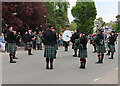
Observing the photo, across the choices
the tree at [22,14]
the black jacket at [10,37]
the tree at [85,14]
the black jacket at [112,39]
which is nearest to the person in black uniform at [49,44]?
the black jacket at [10,37]

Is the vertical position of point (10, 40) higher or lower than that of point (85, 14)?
lower

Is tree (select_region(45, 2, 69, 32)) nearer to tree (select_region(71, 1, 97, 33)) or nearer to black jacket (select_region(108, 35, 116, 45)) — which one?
tree (select_region(71, 1, 97, 33))

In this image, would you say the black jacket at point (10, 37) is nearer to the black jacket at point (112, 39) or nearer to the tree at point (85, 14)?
the black jacket at point (112, 39)

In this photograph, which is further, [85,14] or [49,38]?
[85,14]

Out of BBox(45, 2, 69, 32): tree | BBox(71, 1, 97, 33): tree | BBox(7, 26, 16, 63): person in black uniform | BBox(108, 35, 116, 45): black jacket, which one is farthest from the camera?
BBox(71, 1, 97, 33): tree

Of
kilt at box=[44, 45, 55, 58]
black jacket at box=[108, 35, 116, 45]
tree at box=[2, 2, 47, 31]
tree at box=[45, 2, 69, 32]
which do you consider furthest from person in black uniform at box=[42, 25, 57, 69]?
tree at box=[45, 2, 69, 32]

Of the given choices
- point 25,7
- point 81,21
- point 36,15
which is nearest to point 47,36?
point 25,7

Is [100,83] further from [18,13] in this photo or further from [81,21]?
[81,21]

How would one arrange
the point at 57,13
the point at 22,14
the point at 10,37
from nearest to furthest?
1. the point at 10,37
2. the point at 22,14
3. the point at 57,13

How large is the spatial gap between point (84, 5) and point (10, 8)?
33.3 meters

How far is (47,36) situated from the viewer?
30.4 ft

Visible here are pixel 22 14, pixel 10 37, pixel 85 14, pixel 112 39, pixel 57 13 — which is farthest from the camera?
pixel 85 14

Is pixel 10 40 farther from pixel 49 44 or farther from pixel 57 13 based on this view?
pixel 57 13

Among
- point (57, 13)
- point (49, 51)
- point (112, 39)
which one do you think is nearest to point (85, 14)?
point (57, 13)
